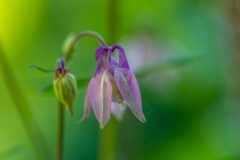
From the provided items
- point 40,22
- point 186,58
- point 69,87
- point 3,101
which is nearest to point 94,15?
point 40,22

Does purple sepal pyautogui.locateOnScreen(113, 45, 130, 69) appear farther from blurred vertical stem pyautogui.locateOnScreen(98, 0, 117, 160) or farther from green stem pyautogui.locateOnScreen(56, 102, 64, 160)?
blurred vertical stem pyautogui.locateOnScreen(98, 0, 117, 160)

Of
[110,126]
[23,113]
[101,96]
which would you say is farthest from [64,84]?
[110,126]

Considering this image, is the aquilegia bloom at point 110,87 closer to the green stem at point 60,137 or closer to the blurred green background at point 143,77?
the green stem at point 60,137

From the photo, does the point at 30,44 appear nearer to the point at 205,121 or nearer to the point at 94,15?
the point at 94,15

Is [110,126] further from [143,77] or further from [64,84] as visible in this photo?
[64,84]

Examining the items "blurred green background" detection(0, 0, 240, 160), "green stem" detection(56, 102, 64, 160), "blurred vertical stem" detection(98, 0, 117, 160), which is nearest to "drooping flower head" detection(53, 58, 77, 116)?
"green stem" detection(56, 102, 64, 160)

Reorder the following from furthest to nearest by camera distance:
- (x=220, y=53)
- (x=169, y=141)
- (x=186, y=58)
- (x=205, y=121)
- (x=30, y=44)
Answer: (x=30, y=44)
(x=220, y=53)
(x=205, y=121)
(x=169, y=141)
(x=186, y=58)
